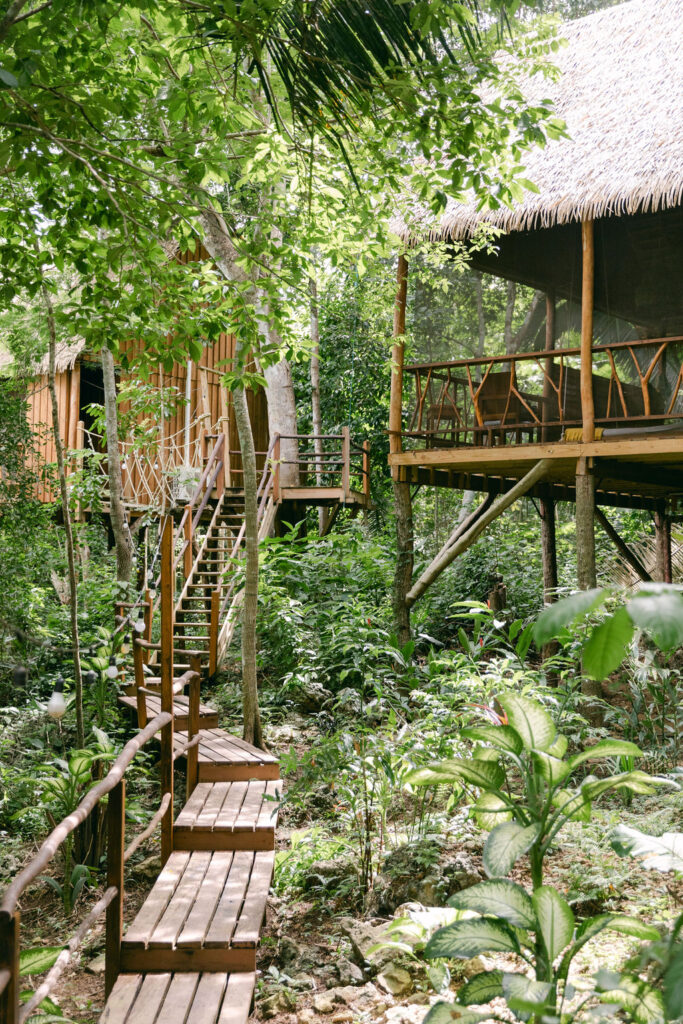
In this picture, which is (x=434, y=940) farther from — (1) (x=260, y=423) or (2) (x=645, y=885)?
(1) (x=260, y=423)

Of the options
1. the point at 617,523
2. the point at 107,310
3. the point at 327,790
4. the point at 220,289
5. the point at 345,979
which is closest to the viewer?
the point at 345,979

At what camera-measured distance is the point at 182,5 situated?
4.22 m

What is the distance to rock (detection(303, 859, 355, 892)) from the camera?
4633 mm

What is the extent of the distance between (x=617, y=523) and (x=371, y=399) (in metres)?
4.23

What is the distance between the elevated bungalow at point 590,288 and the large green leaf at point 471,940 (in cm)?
518

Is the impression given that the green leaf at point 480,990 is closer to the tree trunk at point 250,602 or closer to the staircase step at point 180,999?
the staircase step at point 180,999

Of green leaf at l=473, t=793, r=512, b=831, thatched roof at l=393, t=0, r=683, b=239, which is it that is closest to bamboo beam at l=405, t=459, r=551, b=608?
thatched roof at l=393, t=0, r=683, b=239

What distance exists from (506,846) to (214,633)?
6.17 m

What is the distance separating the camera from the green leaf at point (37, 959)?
88.5 inches

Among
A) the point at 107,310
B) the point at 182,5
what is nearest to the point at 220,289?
the point at 107,310

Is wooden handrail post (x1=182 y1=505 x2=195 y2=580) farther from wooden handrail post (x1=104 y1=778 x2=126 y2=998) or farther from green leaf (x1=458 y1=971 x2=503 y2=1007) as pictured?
green leaf (x1=458 y1=971 x2=503 y2=1007)

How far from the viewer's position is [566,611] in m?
1.08

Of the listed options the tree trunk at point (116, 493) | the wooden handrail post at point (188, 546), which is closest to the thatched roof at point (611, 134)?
the tree trunk at point (116, 493)

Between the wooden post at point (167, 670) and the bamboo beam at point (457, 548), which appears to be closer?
the wooden post at point (167, 670)
